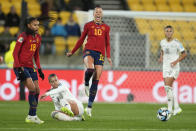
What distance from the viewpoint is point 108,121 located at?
10.4m

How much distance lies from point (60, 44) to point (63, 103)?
735cm

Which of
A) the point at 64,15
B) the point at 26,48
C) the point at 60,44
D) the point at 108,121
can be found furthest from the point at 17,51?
the point at 64,15

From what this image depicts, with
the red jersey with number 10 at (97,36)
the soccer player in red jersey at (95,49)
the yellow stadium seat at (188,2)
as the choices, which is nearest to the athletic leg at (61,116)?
the soccer player in red jersey at (95,49)

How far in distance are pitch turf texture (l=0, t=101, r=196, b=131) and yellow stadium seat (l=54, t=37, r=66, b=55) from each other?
10.3ft

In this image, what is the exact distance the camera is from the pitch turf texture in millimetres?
9023

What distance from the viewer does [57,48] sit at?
16.9 metres

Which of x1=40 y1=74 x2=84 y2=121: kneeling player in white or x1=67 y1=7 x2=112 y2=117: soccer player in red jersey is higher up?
x1=67 y1=7 x2=112 y2=117: soccer player in red jersey

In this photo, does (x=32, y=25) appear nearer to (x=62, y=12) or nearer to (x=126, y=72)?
(x=126, y=72)

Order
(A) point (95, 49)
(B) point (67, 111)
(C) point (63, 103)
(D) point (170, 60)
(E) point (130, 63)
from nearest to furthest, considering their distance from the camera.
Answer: (B) point (67, 111)
(C) point (63, 103)
(A) point (95, 49)
(D) point (170, 60)
(E) point (130, 63)

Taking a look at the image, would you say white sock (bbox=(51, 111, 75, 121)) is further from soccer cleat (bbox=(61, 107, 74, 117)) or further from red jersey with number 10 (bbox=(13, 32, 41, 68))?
red jersey with number 10 (bbox=(13, 32, 41, 68))

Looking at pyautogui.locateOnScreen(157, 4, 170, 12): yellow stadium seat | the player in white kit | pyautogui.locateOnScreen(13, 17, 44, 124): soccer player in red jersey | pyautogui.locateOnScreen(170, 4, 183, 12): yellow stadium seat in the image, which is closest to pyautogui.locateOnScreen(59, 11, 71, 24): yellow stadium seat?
pyautogui.locateOnScreen(157, 4, 170, 12): yellow stadium seat

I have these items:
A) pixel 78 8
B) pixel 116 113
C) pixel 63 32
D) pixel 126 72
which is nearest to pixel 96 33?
pixel 116 113

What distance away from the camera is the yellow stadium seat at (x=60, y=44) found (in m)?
16.9

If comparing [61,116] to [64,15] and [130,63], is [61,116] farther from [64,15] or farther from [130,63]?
[64,15]
